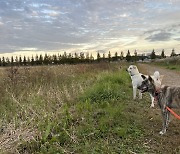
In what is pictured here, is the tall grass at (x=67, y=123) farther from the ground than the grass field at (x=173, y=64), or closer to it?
closer to it

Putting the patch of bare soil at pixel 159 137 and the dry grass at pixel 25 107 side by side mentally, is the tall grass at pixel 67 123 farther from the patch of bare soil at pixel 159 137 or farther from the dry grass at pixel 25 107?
the patch of bare soil at pixel 159 137

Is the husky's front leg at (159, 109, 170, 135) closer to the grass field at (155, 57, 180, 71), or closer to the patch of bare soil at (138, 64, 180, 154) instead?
the patch of bare soil at (138, 64, 180, 154)

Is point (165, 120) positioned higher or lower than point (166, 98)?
lower

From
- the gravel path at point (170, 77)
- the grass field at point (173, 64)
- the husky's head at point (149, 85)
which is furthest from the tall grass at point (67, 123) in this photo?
the grass field at point (173, 64)

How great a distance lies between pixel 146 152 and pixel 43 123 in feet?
7.61

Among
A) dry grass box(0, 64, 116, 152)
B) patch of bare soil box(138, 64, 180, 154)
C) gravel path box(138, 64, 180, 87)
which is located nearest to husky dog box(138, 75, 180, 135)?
patch of bare soil box(138, 64, 180, 154)

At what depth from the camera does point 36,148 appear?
16.4 feet

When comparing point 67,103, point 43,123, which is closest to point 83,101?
point 67,103

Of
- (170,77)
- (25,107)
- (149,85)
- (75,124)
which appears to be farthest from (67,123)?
(170,77)

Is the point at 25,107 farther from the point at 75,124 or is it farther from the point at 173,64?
the point at 173,64

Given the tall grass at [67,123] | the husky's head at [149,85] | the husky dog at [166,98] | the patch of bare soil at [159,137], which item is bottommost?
the patch of bare soil at [159,137]

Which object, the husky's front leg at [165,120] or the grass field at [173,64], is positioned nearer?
the husky's front leg at [165,120]

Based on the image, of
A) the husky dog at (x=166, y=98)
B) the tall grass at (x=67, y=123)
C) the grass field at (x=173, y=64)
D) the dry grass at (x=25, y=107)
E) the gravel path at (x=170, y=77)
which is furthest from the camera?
the grass field at (x=173, y=64)

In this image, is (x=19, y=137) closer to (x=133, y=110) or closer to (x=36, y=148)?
(x=36, y=148)
